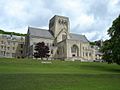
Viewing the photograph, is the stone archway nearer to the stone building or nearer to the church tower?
the church tower

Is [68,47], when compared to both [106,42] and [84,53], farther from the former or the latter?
[106,42]

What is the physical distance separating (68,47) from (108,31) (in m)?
34.7

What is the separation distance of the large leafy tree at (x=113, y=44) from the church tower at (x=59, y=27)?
144ft

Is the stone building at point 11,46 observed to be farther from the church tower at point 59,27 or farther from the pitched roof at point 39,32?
the church tower at point 59,27

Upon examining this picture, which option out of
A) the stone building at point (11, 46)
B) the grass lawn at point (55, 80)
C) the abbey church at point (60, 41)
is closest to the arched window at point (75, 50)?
the abbey church at point (60, 41)

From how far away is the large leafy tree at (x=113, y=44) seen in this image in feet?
144

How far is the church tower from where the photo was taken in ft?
307

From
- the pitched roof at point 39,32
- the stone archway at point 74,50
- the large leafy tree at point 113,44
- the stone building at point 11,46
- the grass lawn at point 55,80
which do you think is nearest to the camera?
the grass lawn at point 55,80

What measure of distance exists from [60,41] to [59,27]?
8.74 m

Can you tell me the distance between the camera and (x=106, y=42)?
51.2 m

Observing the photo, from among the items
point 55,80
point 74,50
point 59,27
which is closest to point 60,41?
point 59,27

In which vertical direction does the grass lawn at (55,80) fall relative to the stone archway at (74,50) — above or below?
below

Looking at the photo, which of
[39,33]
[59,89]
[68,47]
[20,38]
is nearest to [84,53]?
[68,47]

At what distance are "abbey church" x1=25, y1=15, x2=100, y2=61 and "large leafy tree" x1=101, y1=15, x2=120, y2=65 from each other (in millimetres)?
32472
